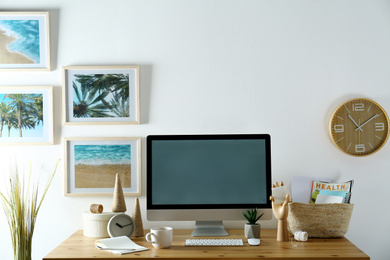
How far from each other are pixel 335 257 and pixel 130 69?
1471 mm

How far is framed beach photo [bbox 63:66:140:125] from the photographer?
2578 millimetres

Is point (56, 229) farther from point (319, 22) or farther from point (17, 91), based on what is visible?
point (319, 22)

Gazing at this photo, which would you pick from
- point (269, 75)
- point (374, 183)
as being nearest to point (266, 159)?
point (269, 75)

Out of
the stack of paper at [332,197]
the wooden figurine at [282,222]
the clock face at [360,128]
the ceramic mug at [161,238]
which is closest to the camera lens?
the ceramic mug at [161,238]

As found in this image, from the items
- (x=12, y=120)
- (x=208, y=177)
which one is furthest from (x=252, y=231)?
(x=12, y=120)

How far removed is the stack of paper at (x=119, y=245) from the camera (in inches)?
80.3

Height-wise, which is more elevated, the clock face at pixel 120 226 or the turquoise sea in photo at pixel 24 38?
the turquoise sea in photo at pixel 24 38

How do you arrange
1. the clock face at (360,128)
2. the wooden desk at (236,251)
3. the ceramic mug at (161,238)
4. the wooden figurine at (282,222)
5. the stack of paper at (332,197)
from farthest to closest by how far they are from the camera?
1. the clock face at (360,128)
2. the stack of paper at (332,197)
3. the wooden figurine at (282,222)
4. the ceramic mug at (161,238)
5. the wooden desk at (236,251)

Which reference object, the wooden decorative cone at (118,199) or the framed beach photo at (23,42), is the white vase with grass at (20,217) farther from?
the framed beach photo at (23,42)

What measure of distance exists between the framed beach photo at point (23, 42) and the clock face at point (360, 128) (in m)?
1.69

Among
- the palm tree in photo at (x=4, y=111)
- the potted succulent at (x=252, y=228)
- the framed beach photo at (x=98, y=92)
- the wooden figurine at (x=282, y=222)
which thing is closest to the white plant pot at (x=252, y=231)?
the potted succulent at (x=252, y=228)

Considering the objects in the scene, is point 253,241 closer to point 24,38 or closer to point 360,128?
point 360,128

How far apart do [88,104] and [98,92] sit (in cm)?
9

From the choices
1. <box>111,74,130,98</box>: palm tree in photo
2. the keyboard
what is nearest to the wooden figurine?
the keyboard
